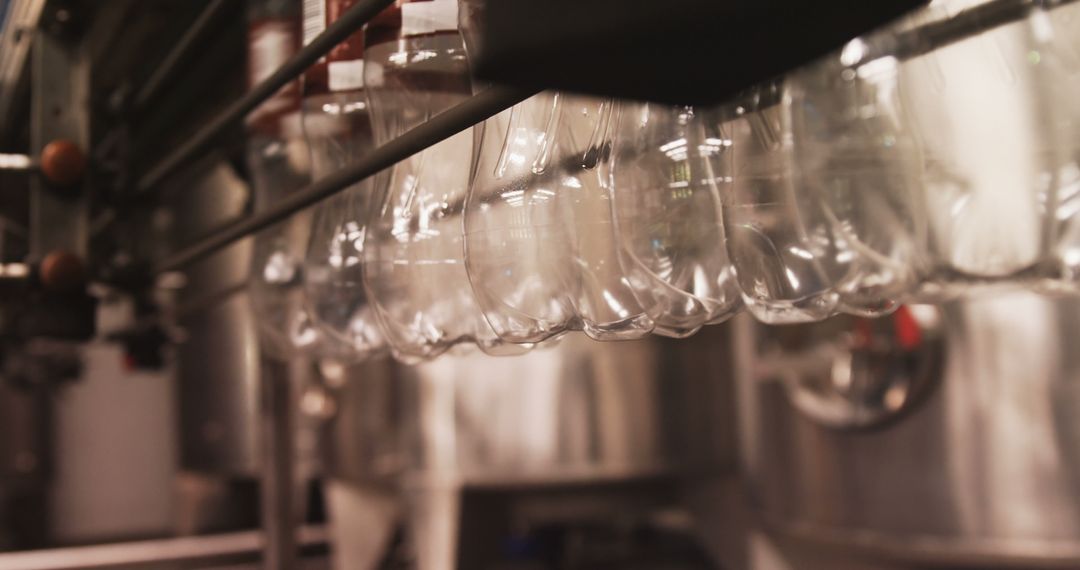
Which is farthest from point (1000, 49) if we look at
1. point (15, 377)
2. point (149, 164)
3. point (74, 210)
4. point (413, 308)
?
point (15, 377)

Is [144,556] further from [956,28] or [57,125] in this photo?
[956,28]

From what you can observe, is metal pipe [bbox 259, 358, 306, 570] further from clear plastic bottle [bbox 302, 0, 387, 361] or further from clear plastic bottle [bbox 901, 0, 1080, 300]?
clear plastic bottle [bbox 901, 0, 1080, 300]

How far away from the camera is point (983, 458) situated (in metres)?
1.44

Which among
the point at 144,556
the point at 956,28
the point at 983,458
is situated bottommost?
the point at 144,556

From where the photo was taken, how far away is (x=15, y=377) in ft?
6.66

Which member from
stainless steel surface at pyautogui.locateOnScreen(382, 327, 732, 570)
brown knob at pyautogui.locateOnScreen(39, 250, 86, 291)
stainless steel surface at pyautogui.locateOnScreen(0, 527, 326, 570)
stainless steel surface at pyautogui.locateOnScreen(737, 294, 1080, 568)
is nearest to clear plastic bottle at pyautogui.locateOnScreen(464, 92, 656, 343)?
brown knob at pyautogui.locateOnScreen(39, 250, 86, 291)

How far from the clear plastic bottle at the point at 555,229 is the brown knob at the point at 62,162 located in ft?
2.35

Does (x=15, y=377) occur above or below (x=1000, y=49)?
below

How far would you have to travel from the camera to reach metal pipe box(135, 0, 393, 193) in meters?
0.42

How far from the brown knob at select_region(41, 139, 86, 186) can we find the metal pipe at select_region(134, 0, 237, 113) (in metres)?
0.09

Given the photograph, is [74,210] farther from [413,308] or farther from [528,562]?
[528,562]

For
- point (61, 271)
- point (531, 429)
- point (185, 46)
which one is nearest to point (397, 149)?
point (185, 46)

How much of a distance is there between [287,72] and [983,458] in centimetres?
127

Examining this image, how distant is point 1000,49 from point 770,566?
1.66 metres
